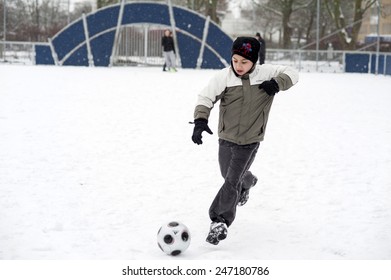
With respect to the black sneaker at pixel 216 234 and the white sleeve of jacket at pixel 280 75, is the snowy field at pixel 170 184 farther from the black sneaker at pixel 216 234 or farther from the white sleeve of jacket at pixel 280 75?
the white sleeve of jacket at pixel 280 75

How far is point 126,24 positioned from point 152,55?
317cm

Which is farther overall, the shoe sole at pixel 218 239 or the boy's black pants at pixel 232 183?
the boy's black pants at pixel 232 183

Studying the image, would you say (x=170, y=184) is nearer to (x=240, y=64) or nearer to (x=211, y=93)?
(x=211, y=93)

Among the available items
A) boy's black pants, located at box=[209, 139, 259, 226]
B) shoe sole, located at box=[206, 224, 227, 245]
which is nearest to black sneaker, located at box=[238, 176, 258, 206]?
boy's black pants, located at box=[209, 139, 259, 226]

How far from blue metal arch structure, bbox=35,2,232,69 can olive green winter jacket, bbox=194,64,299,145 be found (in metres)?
25.0

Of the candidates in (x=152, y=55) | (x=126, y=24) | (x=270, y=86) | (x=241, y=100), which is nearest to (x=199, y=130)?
(x=241, y=100)

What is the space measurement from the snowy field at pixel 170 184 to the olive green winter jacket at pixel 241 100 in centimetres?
90

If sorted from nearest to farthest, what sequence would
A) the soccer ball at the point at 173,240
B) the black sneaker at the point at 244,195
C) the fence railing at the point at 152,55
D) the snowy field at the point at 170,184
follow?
the soccer ball at the point at 173,240 < the snowy field at the point at 170,184 < the black sneaker at the point at 244,195 < the fence railing at the point at 152,55

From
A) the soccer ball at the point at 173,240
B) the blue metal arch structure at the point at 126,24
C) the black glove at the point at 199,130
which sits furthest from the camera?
the blue metal arch structure at the point at 126,24

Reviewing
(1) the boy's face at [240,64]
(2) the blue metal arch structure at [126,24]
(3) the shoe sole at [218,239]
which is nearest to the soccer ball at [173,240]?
(3) the shoe sole at [218,239]

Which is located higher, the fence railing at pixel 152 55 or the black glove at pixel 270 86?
the fence railing at pixel 152 55

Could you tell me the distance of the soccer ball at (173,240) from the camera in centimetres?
439

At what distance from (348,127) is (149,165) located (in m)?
4.93

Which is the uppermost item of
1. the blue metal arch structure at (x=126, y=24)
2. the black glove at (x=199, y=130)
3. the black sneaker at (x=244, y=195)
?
the blue metal arch structure at (x=126, y=24)
